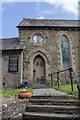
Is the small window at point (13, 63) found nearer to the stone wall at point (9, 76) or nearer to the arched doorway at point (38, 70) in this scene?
the stone wall at point (9, 76)

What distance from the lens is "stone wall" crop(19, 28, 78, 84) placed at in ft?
30.2

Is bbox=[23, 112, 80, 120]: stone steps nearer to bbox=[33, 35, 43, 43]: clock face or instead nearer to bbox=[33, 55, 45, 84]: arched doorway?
bbox=[33, 55, 45, 84]: arched doorway

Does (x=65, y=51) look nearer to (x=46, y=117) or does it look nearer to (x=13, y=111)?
(x=46, y=117)

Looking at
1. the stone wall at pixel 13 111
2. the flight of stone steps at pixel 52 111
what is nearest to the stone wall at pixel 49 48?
the flight of stone steps at pixel 52 111

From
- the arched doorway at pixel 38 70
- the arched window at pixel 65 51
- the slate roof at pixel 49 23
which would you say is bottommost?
the arched doorway at pixel 38 70

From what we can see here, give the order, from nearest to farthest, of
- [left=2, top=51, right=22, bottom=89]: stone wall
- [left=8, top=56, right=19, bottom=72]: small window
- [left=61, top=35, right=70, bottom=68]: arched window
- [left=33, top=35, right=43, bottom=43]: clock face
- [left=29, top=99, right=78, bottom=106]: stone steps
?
[left=29, top=99, right=78, bottom=106]: stone steps
[left=2, top=51, right=22, bottom=89]: stone wall
[left=8, top=56, right=19, bottom=72]: small window
[left=61, top=35, right=70, bottom=68]: arched window
[left=33, top=35, right=43, bottom=43]: clock face

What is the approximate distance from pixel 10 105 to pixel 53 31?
30.3ft

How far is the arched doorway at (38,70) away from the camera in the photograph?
30.6ft

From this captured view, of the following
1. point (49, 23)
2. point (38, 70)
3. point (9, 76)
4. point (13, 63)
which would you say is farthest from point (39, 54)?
point (49, 23)

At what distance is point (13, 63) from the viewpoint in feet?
27.6

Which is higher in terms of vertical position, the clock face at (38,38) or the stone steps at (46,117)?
the clock face at (38,38)

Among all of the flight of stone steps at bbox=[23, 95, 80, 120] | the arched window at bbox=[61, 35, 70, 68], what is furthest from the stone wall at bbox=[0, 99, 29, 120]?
the arched window at bbox=[61, 35, 70, 68]

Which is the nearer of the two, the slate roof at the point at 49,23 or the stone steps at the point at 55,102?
the stone steps at the point at 55,102

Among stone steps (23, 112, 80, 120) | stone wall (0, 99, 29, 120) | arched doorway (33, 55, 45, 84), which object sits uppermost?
arched doorway (33, 55, 45, 84)
